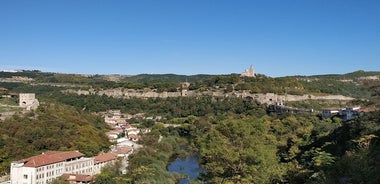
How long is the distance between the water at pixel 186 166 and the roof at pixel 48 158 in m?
9.61

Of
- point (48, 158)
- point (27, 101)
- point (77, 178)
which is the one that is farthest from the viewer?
point (27, 101)

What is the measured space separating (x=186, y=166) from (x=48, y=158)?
15142mm

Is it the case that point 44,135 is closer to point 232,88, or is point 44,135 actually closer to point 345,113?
point 345,113

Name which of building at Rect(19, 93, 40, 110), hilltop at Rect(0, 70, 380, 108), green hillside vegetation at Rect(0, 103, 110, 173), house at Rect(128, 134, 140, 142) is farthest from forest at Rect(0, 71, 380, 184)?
house at Rect(128, 134, 140, 142)

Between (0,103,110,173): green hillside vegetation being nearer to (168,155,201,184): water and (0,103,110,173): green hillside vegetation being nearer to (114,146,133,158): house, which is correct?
(114,146,133,158): house

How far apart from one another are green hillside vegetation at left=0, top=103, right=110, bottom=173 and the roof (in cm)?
349

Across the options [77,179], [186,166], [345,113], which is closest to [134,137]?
[186,166]

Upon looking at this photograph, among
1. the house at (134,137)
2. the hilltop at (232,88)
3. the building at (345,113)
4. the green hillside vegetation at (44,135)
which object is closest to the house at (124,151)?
the green hillside vegetation at (44,135)

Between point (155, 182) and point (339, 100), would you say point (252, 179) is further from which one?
point (339, 100)

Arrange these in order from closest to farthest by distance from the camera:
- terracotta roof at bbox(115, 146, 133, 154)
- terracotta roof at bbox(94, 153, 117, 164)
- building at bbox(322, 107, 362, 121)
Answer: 1. terracotta roof at bbox(94, 153, 117, 164)
2. building at bbox(322, 107, 362, 121)
3. terracotta roof at bbox(115, 146, 133, 154)

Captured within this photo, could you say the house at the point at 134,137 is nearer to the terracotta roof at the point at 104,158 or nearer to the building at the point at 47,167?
the terracotta roof at the point at 104,158

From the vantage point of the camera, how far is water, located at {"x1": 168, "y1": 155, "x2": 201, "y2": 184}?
135 feet

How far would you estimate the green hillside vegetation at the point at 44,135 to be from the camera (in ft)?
131

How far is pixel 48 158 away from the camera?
36031 mm
